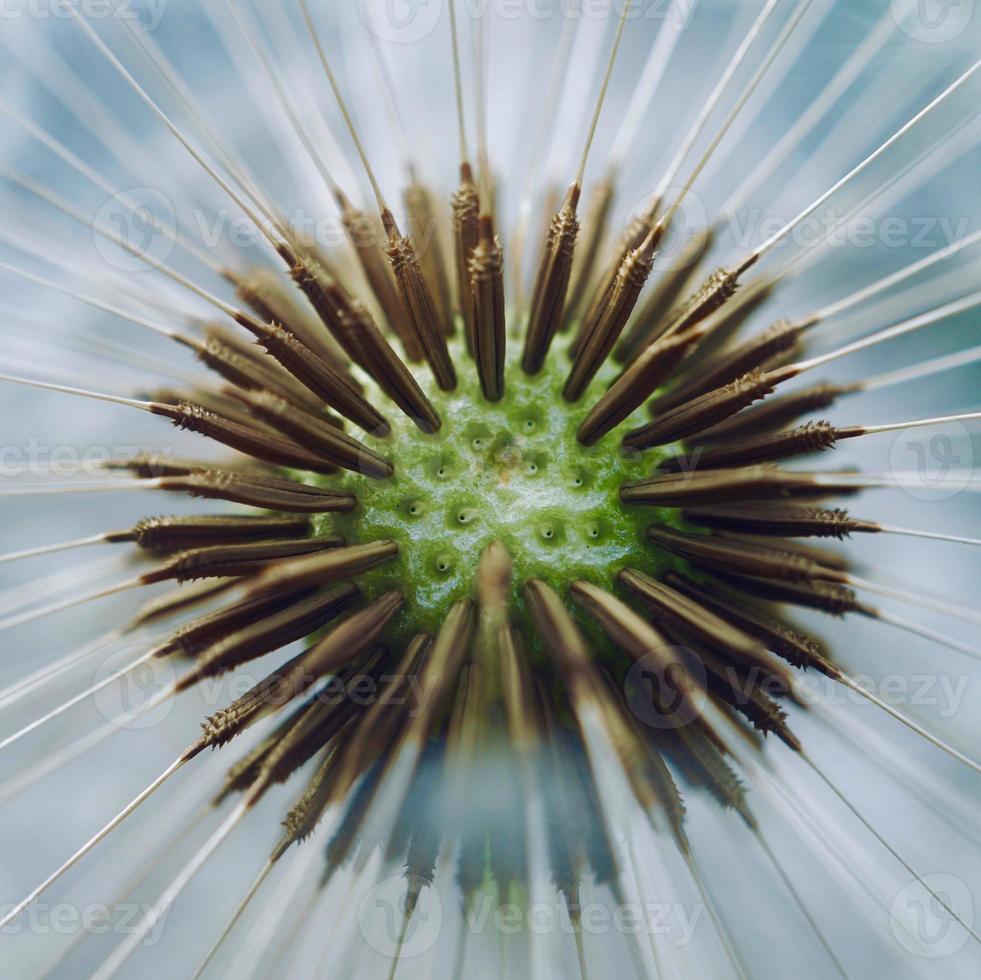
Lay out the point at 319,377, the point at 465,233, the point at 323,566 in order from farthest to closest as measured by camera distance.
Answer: the point at 465,233
the point at 319,377
the point at 323,566

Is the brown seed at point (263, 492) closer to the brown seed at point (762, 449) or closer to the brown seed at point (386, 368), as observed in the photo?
the brown seed at point (386, 368)

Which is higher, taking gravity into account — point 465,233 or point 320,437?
point 465,233

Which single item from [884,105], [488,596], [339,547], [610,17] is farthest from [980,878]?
[610,17]

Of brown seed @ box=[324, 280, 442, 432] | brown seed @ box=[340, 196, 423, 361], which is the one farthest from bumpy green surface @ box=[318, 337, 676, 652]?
brown seed @ box=[340, 196, 423, 361]

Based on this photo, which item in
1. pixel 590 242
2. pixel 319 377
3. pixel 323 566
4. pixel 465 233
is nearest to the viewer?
pixel 323 566

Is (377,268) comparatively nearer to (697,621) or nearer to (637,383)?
(637,383)

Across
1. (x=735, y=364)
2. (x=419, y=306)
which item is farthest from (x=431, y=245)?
(x=735, y=364)

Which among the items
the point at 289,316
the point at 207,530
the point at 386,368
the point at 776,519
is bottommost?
the point at 776,519

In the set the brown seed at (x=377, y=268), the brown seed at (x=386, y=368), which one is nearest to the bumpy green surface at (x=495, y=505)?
the brown seed at (x=386, y=368)

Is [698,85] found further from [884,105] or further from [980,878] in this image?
[980,878]
